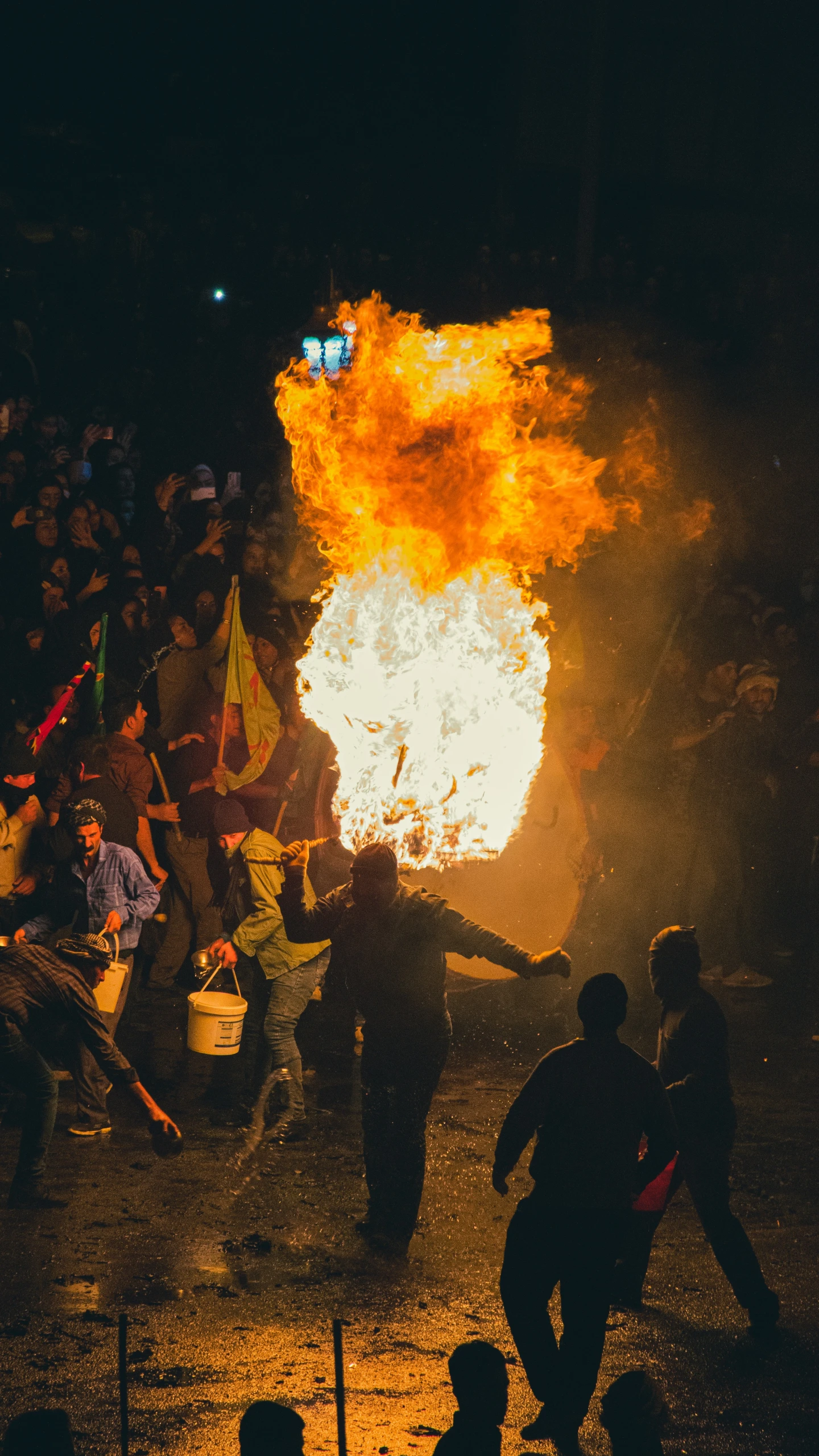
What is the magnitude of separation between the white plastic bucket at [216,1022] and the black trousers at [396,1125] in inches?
75.1

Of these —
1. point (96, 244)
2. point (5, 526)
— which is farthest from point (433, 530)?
point (96, 244)

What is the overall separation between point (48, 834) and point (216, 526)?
135 inches

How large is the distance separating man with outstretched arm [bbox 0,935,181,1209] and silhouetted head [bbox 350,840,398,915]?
4.71 ft

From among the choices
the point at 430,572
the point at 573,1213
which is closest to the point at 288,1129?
the point at 573,1213

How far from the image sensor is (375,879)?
19.5 ft

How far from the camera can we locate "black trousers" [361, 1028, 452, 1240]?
19.0 feet

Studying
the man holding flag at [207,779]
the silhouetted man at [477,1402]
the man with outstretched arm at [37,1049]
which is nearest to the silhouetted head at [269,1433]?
the silhouetted man at [477,1402]

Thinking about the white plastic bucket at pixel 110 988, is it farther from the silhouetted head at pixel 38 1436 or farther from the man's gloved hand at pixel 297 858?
the silhouetted head at pixel 38 1436

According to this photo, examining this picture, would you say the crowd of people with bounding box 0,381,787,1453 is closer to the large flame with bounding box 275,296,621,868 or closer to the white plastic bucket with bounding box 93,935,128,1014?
the white plastic bucket with bounding box 93,935,128,1014

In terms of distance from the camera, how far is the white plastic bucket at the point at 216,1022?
7668 millimetres

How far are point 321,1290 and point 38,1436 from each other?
126 inches

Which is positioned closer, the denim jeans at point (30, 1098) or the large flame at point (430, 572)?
the denim jeans at point (30, 1098)

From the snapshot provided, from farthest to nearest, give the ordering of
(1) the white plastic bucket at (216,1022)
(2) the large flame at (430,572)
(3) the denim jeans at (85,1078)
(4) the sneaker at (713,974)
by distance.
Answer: (4) the sneaker at (713,974) → (1) the white plastic bucket at (216,1022) → (2) the large flame at (430,572) → (3) the denim jeans at (85,1078)

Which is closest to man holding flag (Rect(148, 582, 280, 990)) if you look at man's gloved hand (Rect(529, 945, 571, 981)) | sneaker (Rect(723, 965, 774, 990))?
man's gloved hand (Rect(529, 945, 571, 981))
